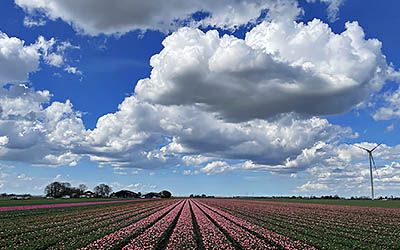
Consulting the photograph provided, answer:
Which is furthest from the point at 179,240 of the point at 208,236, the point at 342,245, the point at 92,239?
the point at 342,245

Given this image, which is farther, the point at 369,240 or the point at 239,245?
the point at 369,240

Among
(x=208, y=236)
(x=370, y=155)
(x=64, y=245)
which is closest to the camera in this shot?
(x=64, y=245)

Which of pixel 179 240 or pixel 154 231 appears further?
pixel 154 231

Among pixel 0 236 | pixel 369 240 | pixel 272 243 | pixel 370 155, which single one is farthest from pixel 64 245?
pixel 370 155

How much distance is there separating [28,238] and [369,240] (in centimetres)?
2124

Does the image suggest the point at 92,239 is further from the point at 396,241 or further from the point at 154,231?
the point at 396,241

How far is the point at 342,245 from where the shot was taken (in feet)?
79.9

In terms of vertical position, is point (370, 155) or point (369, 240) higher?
point (370, 155)

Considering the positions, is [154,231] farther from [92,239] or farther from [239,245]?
[239,245]

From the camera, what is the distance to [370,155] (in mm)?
103312

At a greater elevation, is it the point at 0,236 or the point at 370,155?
the point at 370,155

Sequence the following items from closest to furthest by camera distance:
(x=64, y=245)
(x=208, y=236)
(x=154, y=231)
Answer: (x=64, y=245), (x=208, y=236), (x=154, y=231)

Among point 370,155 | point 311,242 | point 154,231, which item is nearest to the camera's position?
point 311,242

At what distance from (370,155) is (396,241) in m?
81.3
